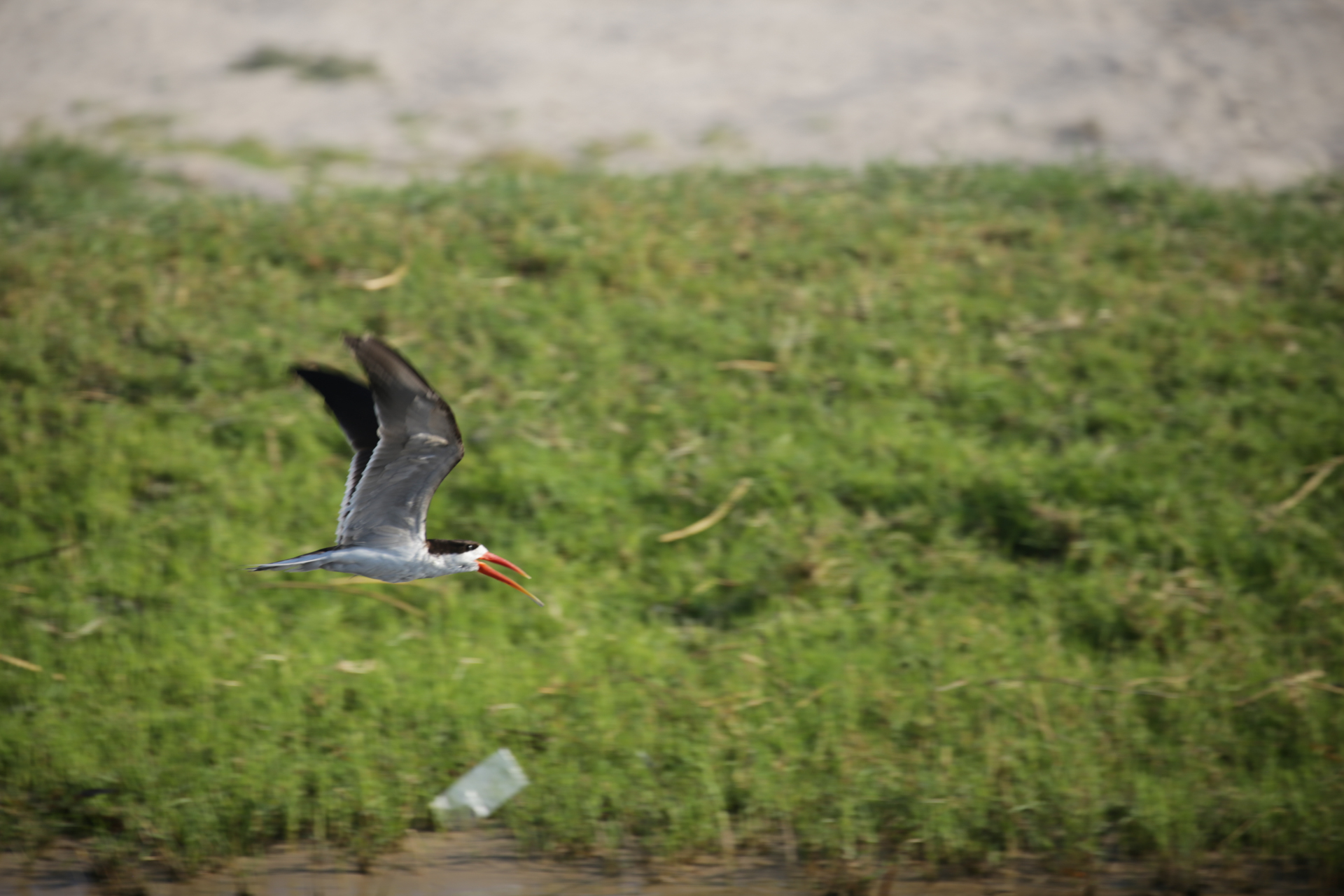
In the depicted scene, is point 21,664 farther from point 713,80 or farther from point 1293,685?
point 713,80

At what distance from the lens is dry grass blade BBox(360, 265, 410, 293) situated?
7.78 metres

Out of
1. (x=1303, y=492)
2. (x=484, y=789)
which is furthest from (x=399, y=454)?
(x=1303, y=492)

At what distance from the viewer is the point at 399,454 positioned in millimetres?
3699

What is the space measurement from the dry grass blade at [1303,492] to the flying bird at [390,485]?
14.2 ft

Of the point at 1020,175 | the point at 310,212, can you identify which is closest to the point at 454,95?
the point at 310,212

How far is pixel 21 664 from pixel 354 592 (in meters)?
1.38

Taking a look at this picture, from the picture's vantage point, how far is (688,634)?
5.78 metres

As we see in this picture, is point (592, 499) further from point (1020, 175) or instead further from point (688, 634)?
point (1020, 175)

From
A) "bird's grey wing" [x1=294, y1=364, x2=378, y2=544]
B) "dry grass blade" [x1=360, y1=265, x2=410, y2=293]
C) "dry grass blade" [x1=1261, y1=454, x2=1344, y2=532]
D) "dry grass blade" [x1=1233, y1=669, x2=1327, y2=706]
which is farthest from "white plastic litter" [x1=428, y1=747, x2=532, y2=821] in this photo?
"dry grass blade" [x1=1261, y1=454, x2=1344, y2=532]

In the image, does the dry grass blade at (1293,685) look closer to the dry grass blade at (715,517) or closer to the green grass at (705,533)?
the green grass at (705,533)

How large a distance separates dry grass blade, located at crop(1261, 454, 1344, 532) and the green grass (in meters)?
0.05

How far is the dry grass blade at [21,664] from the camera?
17.3 feet

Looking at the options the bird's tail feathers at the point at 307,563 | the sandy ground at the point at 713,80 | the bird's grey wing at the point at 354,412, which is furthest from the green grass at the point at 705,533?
the sandy ground at the point at 713,80

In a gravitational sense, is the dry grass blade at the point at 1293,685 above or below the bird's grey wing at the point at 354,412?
below
